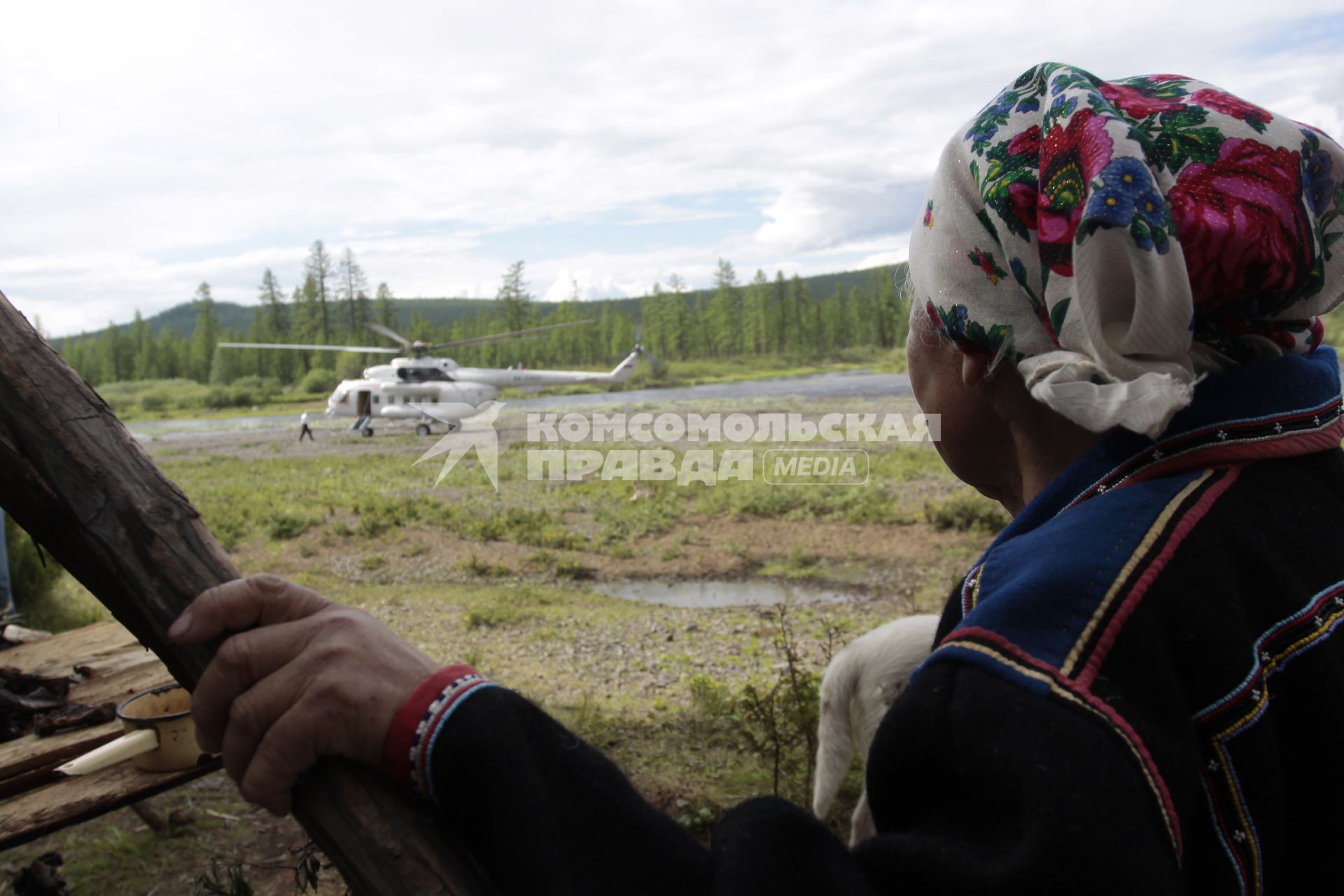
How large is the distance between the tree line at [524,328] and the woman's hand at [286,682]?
44.5m

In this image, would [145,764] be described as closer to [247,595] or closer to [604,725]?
[247,595]

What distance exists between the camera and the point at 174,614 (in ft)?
2.69

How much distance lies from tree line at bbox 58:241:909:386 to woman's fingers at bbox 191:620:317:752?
4456cm

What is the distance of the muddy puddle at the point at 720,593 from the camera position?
8.85m

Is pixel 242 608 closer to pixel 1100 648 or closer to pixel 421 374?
pixel 1100 648

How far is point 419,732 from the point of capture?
2.39 feet

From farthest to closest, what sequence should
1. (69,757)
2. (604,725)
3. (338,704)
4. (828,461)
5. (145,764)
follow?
(828,461)
(604,725)
(69,757)
(145,764)
(338,704)

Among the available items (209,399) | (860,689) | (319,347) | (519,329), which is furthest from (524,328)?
(860,689)

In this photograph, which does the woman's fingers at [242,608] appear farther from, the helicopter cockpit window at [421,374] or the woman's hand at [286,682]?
the helicopter cockpit window at [421,374]

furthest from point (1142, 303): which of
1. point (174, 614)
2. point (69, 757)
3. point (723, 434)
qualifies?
point (723, 434)

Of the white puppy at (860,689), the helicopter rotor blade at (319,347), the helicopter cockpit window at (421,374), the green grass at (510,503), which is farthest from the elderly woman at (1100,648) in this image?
the helicopter cockpit window at (421,374)

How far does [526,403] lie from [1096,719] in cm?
3191

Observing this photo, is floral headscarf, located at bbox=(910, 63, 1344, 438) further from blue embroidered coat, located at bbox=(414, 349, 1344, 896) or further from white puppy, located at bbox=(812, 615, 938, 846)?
white puppy, located at bbox=(812, 615, 938, 846)

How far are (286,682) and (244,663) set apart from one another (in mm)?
55
